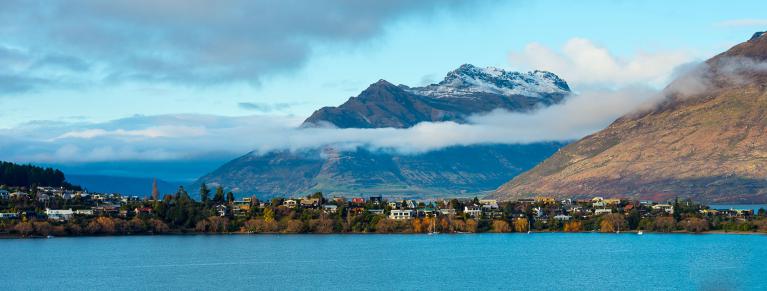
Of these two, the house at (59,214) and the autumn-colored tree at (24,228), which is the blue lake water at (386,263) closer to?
the autumn-colored tree at (24,228)

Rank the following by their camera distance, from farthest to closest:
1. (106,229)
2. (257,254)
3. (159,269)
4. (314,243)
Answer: (106,229), (314,243), (257,254), (159,269)

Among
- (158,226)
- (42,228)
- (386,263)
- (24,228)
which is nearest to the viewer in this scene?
(386,263)

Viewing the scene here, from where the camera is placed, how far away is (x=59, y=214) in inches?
7741

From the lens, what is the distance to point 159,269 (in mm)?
128750

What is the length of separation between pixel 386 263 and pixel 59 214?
8028 cm

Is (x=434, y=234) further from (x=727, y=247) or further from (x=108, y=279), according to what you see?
(x=108, y=279)

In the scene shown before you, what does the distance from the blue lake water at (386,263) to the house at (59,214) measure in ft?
40.6

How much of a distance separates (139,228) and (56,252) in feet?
127

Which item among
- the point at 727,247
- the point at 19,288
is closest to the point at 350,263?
the point at 19,288

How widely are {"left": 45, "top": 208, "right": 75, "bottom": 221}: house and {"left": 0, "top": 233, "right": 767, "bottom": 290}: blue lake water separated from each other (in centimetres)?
1237

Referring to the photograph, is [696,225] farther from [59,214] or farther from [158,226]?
[59,214]

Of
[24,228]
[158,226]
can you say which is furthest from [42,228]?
[158,226]

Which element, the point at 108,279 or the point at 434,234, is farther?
the point at 434,234

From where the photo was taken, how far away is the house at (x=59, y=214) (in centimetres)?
19391
